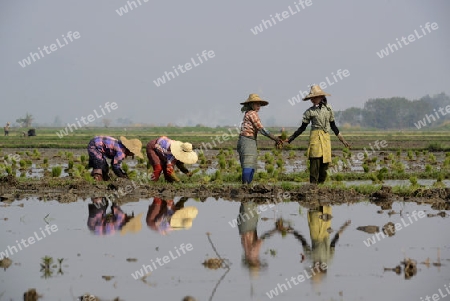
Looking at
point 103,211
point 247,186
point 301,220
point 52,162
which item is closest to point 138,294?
point 301,220

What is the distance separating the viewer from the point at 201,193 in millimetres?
13875

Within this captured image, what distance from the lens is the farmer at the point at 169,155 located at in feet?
48.1

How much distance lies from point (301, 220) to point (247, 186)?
3443mm

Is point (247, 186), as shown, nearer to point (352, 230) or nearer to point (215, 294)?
point (352, 230)

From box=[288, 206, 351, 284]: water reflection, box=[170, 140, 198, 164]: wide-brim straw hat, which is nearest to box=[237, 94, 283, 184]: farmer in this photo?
box=[170, 140, 198, 164]: wide-brim straw hat

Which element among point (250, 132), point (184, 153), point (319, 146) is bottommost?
point (319, 146)

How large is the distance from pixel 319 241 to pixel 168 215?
2970 mm

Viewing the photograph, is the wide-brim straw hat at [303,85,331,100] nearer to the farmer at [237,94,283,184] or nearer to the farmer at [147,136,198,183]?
the farmer at [237,94,283,184]

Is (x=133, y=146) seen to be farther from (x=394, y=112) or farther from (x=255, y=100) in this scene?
(x=394, y=112)

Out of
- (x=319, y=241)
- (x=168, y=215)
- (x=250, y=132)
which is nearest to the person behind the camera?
(x=319, y=241)

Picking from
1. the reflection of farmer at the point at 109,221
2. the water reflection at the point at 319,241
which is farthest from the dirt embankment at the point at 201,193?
the water reflection at the point at 319,241

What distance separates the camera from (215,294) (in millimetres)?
6324

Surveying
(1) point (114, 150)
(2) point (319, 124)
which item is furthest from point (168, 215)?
(1) point (114, 150)

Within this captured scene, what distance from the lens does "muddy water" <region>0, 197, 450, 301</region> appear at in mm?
6492
